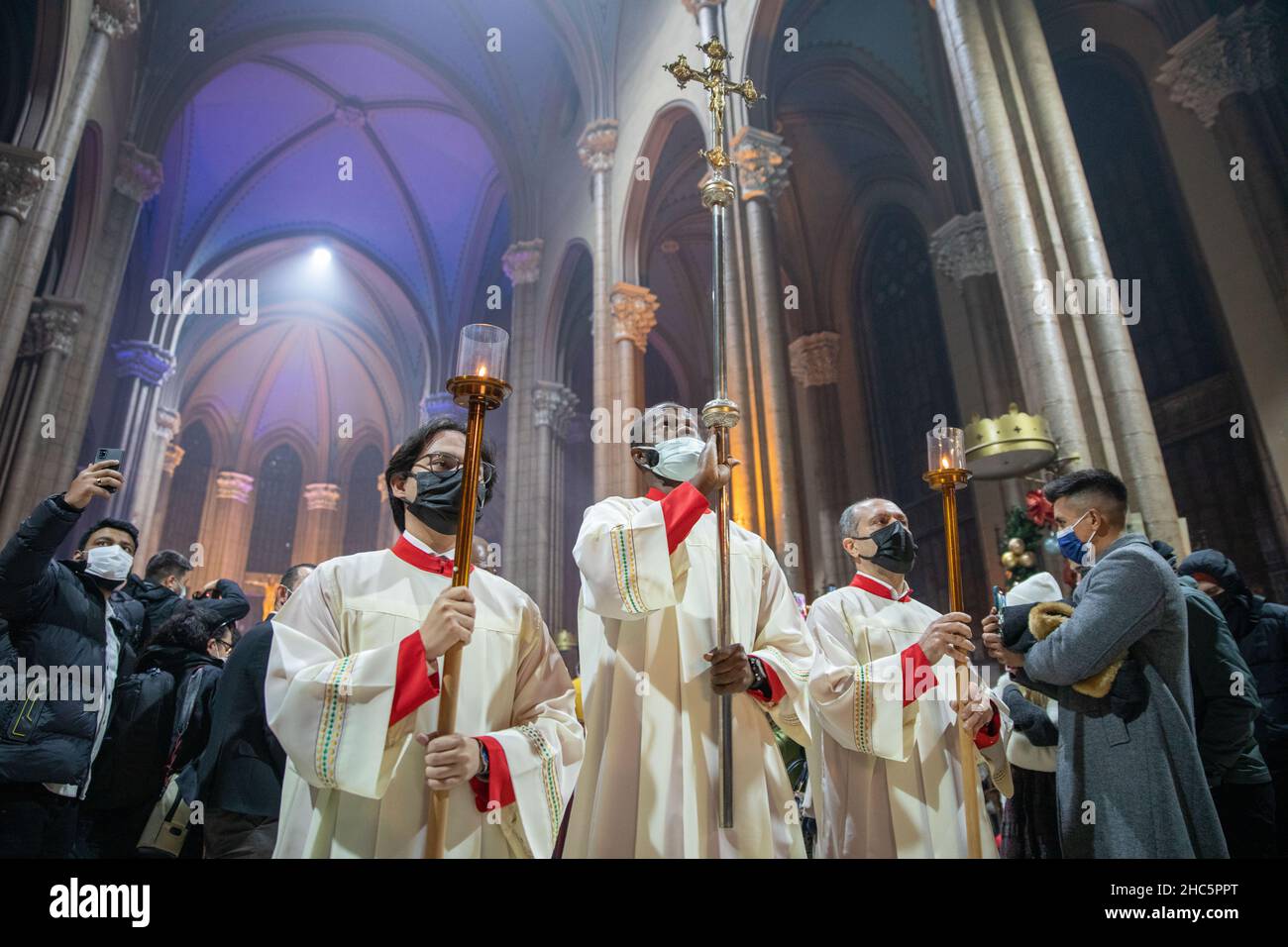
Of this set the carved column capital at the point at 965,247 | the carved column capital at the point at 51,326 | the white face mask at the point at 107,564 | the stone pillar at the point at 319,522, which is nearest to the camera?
the white face mask at the point at 107,564

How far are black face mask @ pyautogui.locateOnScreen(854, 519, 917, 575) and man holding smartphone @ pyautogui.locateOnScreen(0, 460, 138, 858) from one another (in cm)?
232

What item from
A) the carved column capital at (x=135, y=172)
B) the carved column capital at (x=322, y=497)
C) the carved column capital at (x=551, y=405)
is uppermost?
the carved column capital at (x=322, y=497)

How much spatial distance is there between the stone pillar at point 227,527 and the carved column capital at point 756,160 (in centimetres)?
1972

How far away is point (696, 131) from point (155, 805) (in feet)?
35.6

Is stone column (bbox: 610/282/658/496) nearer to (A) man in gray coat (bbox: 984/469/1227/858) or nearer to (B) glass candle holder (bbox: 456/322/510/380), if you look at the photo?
(A) man in gray coat (bbox: 984/469/1227/858)

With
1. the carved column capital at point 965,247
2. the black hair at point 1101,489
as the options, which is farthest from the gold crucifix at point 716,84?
the carved column capital at point 965,247

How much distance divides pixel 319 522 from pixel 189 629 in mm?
22170

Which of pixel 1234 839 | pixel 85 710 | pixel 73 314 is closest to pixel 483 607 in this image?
pixel 85 710

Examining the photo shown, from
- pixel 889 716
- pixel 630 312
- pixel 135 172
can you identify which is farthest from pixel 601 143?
pixel 889 716

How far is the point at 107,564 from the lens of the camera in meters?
2.62

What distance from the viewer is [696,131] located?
11.3 metres

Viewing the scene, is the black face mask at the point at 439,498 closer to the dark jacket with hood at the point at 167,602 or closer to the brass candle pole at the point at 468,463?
the brass candle pole at the point at 468,463

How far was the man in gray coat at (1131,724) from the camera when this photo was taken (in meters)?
1.90
